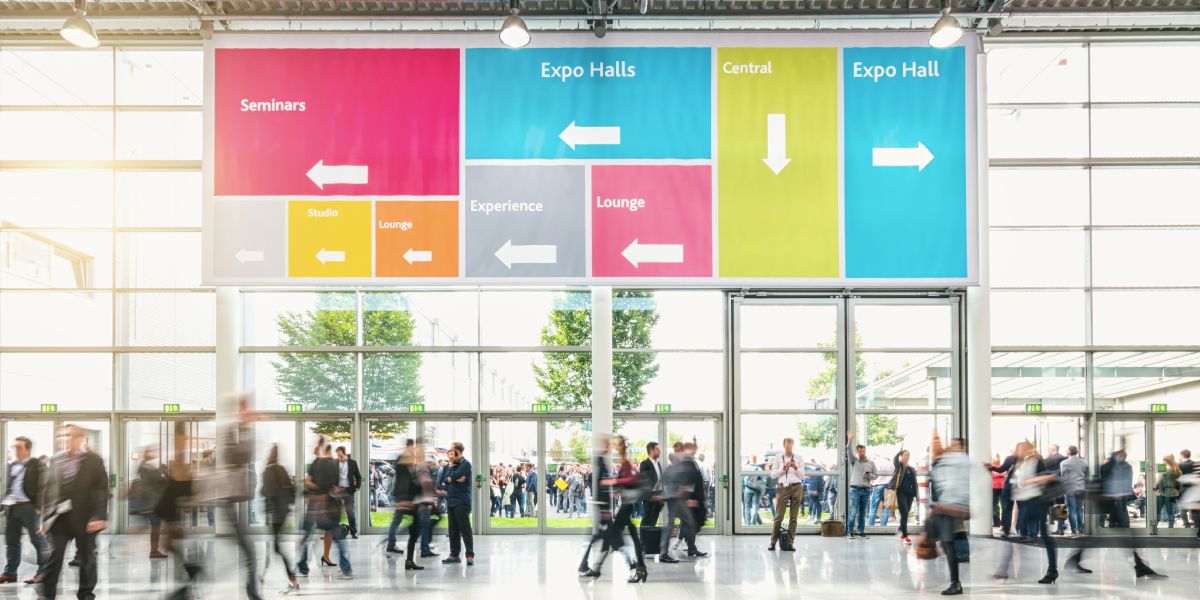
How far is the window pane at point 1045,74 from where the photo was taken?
1694 cm

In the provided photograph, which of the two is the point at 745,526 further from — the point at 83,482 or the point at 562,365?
the point at 83,482

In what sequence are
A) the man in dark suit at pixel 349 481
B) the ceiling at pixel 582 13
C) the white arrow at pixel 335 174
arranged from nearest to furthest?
the white arrow at pixel 335 174
the ceiling at pixel 582 13
the man in dark suit at pixel 349 481

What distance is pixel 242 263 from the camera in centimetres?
1251

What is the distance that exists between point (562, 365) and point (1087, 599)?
9269mm

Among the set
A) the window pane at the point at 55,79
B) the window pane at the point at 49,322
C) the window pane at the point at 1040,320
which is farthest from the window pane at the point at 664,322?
the window pane at the point at 55,79

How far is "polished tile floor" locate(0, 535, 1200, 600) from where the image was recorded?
9.91 meters

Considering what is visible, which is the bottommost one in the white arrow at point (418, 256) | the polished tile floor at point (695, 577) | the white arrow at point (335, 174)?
the polished tile floor at point (695, 577)

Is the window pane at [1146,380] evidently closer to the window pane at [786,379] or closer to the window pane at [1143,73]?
the window pane at [1143,73]

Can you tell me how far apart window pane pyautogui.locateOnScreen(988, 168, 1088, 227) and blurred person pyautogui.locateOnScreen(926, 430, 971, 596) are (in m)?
8.13

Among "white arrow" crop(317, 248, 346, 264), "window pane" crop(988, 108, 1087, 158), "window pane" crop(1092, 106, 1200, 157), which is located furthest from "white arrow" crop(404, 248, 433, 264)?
"window pane" crop(1092, 106, 1200, 157)

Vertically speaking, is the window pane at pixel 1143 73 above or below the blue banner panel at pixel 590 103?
above

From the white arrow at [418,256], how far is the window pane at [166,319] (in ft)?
20.7

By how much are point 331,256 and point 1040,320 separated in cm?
1190

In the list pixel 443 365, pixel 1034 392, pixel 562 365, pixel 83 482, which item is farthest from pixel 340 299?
pixel 1034 392
